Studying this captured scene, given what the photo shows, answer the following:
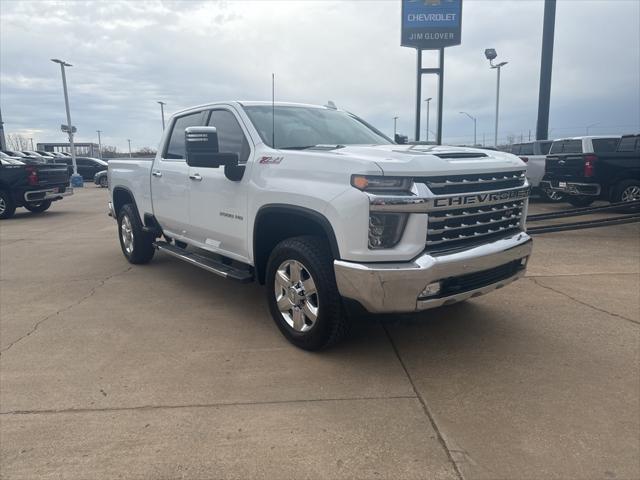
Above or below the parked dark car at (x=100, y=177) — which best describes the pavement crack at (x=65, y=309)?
below

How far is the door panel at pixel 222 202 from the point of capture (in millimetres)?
4387

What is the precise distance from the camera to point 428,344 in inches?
158

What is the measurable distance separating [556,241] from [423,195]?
6.46 m

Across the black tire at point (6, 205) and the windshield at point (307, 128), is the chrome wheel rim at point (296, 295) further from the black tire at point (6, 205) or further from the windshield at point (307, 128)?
the black tire at point (6, 205)

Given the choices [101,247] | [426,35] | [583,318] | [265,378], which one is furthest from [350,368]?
[426,35]

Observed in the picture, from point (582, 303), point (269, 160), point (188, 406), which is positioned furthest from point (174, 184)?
point (582, 303)

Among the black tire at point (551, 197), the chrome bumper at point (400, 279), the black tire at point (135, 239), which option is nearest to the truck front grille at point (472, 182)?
the chrome bumper at point (400, 279)

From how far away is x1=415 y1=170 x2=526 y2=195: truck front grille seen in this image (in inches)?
130

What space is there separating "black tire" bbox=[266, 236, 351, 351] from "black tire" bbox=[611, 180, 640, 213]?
33.3 feet

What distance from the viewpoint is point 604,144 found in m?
12.7

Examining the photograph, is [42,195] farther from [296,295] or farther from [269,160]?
[296,295]

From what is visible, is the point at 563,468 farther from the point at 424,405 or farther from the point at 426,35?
the point at 426,35

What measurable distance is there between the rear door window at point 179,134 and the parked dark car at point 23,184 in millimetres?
8785

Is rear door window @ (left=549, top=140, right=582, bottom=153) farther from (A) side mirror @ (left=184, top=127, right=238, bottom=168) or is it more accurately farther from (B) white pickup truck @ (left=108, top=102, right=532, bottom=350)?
(A) side mirror @ (left=184, top=127, right=238, bottom=168)
